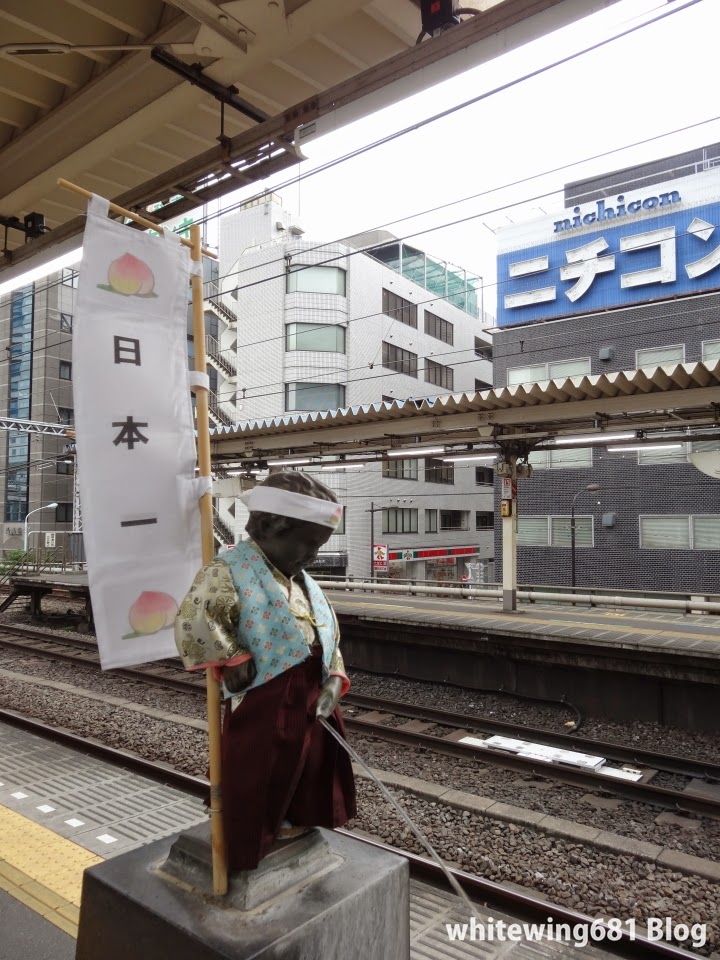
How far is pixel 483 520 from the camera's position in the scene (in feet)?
135

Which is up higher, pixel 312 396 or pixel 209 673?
pixel 312 396

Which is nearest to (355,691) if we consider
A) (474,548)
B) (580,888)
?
(580,888)

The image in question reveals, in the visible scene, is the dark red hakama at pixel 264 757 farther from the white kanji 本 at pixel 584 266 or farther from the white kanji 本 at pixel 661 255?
the white kanji 本 at pixel 584 266

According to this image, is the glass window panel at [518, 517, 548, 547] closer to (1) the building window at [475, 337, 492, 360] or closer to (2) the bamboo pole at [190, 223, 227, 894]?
(1) the building window at [475, 337, 492, 360]

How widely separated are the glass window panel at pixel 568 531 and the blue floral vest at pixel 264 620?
22781 mm

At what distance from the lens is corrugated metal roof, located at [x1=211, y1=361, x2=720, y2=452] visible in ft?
28.0

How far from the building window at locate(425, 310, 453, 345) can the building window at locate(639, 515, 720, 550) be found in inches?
699

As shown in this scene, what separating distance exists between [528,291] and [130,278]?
2462cm

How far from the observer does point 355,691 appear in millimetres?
9812

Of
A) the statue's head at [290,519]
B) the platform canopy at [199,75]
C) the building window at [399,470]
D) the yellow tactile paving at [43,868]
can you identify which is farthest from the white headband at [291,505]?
the building window at [399,470]

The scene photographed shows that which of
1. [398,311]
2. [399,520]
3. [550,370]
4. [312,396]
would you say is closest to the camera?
[550,370]

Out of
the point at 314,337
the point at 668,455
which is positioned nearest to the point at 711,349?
the point at 668,455

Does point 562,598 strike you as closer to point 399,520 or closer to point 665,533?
point 665,533

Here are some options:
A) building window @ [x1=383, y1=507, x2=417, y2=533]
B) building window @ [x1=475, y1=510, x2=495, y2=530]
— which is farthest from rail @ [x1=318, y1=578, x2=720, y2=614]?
building window @ [x1=475, y1=510, x2=495, y2=530]
